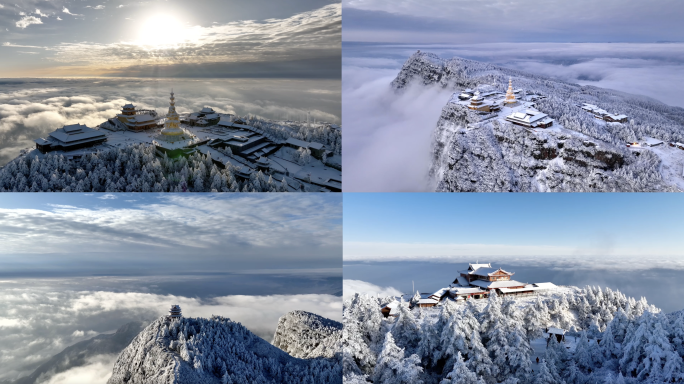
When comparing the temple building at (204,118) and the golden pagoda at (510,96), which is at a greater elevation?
the golden pagoda at (510,96)

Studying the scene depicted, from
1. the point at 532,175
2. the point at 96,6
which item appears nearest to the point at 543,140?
the point at 532,175

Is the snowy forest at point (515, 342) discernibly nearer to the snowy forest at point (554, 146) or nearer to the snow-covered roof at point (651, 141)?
the snowy forest at point (554, 146)

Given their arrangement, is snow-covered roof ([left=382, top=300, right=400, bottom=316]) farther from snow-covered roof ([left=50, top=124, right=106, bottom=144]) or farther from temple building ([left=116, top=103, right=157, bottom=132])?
snow-covered roof ([left=50, top=124, right=106, bottom=144])

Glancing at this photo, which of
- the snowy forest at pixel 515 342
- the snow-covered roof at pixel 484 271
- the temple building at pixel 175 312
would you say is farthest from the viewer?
the snow-covered roof at pixel 484 271

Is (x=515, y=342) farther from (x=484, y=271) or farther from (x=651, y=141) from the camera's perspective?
(x=651, y=141)

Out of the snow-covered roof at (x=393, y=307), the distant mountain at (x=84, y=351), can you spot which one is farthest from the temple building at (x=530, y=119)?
the distant mountain at (x=84, y=351)

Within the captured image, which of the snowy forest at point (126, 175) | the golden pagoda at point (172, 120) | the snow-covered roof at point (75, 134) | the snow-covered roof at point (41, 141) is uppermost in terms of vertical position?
the golden pagoda at point (172, 120)

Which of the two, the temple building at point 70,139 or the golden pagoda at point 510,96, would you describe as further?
the golden pagoda at point 510,96
